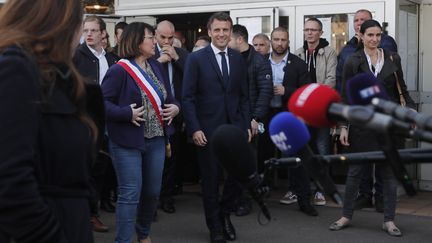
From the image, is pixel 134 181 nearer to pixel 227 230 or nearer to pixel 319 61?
pixel 227 230

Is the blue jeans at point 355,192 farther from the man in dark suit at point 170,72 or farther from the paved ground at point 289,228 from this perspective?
the man in dark suit at point 170,72

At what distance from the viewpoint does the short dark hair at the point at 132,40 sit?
227 inches

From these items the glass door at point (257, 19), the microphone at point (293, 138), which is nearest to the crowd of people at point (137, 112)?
the microphone at point (293, 138)

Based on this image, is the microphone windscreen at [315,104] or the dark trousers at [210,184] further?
the dark trousers at [210,184]

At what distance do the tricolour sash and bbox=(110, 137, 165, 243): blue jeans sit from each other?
0.88ft

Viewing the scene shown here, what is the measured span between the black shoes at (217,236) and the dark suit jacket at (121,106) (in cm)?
132

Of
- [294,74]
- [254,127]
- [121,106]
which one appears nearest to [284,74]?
[294,74]

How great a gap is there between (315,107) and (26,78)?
3.12 feet

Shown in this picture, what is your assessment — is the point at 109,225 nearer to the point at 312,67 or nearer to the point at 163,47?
the point at 163,47

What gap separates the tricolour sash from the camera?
224 inches

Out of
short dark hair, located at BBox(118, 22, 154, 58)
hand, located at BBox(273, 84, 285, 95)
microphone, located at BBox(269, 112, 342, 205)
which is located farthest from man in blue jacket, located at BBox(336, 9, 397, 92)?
microphone, located at BBox(269, 112, 342, 205)

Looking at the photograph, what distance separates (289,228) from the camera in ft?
23.5

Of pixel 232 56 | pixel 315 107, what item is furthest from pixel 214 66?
pixel 315 107

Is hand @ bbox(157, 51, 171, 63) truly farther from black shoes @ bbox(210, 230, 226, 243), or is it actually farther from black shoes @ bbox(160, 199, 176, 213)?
black shoes @ bbox(210, 230, 226, 243)
